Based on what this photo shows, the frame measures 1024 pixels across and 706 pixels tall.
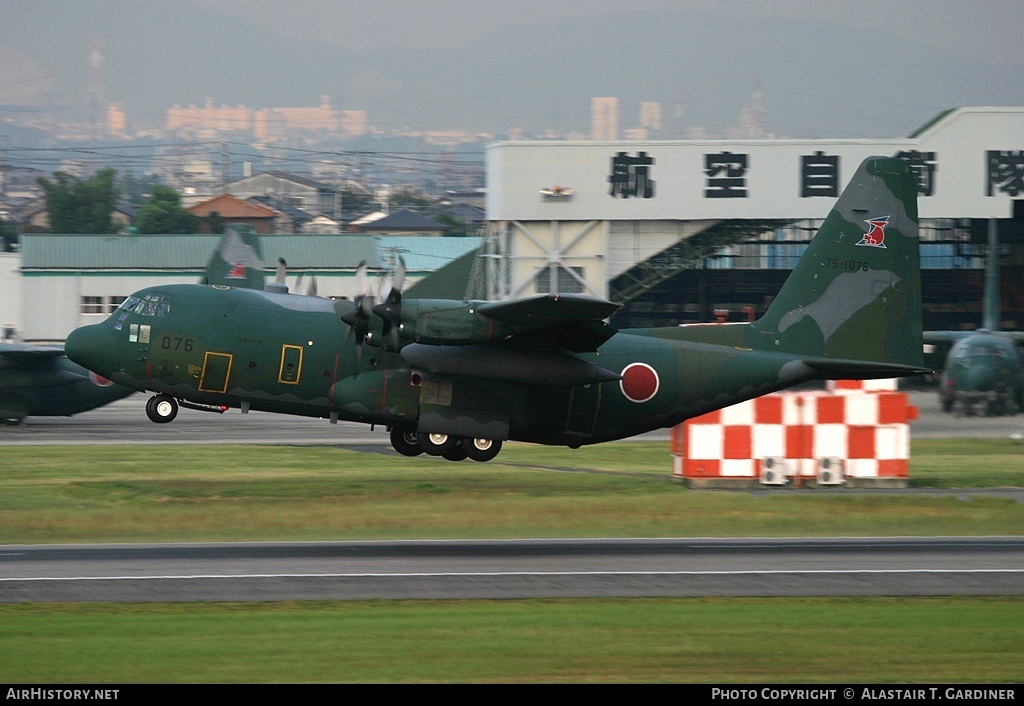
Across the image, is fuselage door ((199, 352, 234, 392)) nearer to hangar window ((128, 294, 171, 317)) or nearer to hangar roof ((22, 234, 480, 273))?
hangar window ((128, 294, 171, 317))

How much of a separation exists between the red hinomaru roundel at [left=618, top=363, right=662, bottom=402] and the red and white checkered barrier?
6.87 metres

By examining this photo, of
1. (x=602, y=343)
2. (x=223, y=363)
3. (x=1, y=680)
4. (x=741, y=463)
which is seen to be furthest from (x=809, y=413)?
(x=1, y=680)

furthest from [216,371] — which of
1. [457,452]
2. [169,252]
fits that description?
[169,252]

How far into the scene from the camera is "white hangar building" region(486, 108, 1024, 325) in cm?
6538

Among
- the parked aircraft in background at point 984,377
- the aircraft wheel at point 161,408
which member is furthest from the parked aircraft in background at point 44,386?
the parked aircraft in background at point 984,377

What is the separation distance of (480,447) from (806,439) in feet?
39.7

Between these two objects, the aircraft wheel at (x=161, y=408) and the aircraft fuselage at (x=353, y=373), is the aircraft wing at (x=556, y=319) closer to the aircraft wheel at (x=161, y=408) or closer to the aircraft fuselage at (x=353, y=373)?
the aircraft fuselage at (x=353, y=373)

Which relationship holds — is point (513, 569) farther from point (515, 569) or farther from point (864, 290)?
point (864, 290)

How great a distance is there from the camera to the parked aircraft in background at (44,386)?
49375mm

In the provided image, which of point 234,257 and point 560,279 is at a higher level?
point 560,279

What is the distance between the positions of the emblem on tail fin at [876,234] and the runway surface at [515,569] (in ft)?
25.0

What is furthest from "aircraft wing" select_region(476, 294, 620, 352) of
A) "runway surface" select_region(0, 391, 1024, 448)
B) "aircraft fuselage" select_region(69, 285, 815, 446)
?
"runway surface" select_region(0, 391, 1024, 448)

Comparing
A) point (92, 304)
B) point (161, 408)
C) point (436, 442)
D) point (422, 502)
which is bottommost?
point (422, 502)

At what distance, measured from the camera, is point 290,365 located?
86.8 ft
